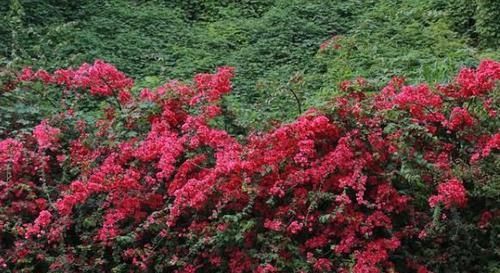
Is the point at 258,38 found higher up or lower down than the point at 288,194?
lower down

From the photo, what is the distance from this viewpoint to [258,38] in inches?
399

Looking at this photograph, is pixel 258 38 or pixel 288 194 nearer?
pixel 288 194

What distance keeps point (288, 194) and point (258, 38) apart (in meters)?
6.00

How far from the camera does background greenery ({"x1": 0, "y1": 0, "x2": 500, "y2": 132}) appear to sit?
782 centimetres

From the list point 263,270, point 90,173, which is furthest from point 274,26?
point 263,270

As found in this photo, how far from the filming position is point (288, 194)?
4.44 m

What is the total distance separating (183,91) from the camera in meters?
5.27

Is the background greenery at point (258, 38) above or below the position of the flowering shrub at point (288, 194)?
below

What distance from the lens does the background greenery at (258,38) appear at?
308 inches

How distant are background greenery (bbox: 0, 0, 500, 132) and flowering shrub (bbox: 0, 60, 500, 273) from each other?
1780 mm

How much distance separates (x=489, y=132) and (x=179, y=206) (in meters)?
2.13

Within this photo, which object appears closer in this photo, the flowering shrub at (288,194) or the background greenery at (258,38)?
the flowering shrub at (288,194)

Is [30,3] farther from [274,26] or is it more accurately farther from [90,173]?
[90,173]

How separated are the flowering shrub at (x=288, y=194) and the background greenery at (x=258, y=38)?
1.78 m
